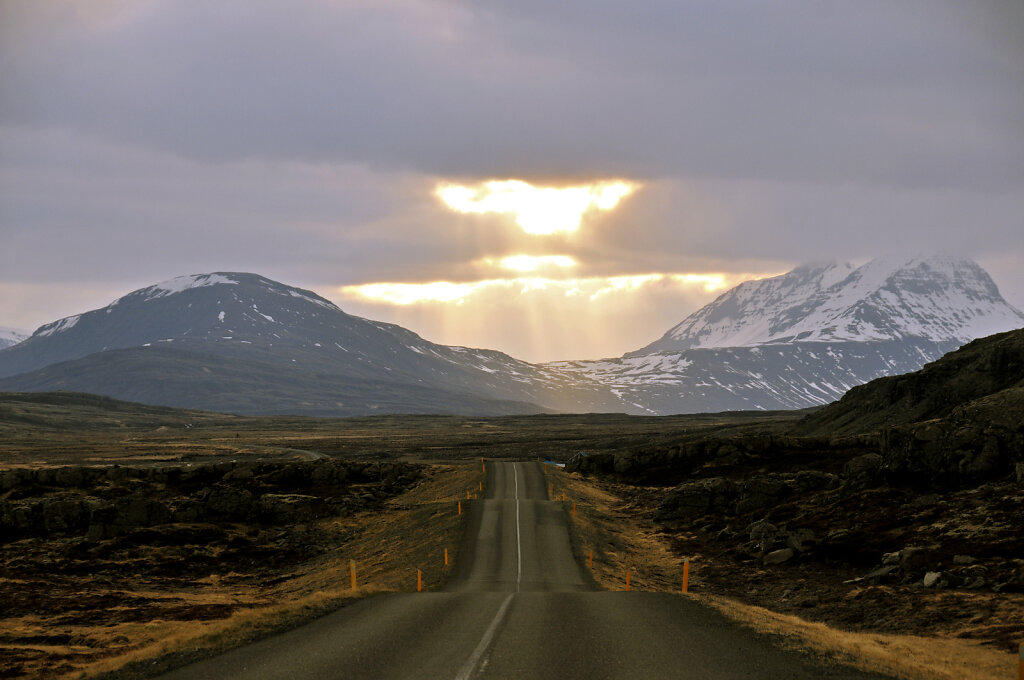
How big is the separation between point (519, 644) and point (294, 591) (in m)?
35.1

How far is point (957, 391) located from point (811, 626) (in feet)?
224

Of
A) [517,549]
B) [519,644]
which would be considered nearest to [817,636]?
[519,644]

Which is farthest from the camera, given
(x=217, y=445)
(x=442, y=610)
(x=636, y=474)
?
(x=217, y=445)

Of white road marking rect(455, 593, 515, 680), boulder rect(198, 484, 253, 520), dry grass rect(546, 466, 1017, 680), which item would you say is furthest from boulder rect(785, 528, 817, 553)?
boulder rect(198, 484, 253, 520)

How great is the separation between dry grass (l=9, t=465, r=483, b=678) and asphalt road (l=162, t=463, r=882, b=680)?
58.3 inches

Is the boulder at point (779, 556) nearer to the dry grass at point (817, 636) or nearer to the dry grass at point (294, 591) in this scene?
the dry grass at point (817, 636)

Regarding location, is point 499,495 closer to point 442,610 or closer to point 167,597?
point 167,597

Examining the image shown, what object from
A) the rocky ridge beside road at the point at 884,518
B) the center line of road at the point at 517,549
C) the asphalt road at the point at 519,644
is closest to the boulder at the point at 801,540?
the rocky ridge beside road at the point at 884,518

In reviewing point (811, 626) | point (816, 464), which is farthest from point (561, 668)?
point (816, 464)

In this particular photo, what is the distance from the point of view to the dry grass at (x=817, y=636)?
20.9 meters

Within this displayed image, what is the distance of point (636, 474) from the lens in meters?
92.1

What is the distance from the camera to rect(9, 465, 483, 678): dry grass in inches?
884

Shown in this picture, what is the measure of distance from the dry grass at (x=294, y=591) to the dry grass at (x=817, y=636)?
31.5 ft

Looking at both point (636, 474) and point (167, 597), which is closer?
point (167, 597)
